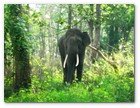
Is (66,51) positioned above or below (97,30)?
below

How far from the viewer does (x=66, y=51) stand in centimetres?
772

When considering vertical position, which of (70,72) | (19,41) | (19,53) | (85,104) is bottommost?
(85,104)

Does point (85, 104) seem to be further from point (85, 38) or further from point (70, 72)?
point (85, 38)

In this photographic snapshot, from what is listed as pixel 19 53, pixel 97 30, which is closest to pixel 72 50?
pixel 97 30

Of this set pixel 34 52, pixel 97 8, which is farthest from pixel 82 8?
pixel 34 52

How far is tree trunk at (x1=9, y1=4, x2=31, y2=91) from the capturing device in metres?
7.74

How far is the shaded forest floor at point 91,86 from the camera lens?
7.69m

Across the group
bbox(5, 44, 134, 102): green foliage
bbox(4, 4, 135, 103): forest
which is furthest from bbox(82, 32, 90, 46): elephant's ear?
bbox(5, 44, 134, 102): green foliage

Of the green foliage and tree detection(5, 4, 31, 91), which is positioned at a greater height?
tree detection(5, 4, 31, 91)

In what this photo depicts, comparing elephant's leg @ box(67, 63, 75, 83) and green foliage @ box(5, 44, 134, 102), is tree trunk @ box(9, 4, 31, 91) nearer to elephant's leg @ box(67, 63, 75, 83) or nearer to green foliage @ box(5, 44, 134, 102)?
green foliage @ box(5, 44, 134, 102)

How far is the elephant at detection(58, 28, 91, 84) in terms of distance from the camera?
25.2 feet

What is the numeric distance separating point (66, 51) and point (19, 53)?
1.51 feet

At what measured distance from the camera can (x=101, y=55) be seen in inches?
305

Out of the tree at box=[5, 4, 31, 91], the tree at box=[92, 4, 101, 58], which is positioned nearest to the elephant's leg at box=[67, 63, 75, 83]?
the tree at box=[92, 4, 101, 58]
